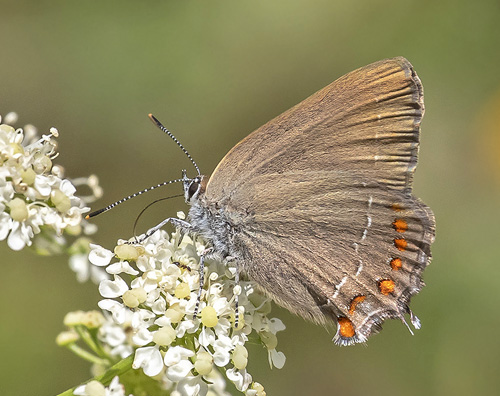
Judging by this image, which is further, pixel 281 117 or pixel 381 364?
pixel 381 364

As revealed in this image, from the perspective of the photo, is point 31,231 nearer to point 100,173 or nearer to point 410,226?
point 410,226

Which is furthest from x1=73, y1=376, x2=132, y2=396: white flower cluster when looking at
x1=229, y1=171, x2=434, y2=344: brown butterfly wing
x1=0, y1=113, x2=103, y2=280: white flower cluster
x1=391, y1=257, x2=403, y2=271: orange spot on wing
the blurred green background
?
the blurred green background

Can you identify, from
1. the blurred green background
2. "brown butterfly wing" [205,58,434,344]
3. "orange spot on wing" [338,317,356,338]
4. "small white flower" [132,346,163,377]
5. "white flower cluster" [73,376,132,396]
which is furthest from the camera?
the blurred green background

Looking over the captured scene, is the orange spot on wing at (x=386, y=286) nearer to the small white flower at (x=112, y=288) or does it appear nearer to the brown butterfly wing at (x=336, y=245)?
the brown butterfly wing at (x=336, y=245)

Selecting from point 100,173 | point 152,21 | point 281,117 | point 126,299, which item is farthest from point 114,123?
point 126,299

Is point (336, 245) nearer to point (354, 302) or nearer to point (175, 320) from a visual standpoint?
point (354, 302)

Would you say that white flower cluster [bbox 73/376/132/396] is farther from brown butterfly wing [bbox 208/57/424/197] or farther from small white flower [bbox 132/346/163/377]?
brown butterfly wing [bbox 208/57/424/197]

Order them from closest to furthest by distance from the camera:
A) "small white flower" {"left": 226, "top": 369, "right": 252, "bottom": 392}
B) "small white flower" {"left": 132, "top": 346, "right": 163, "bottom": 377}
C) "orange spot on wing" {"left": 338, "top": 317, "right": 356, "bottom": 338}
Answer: "small white flower" {"left": 132, "top": 346, "right": 163, "bottom": 377} < "small white flower" {"left": 226, "top": 369, "right": 252, "bottom": 392} < "orange spot on wing" {"left": 338, "top": 317, "right": 356, "bottom": 338}
